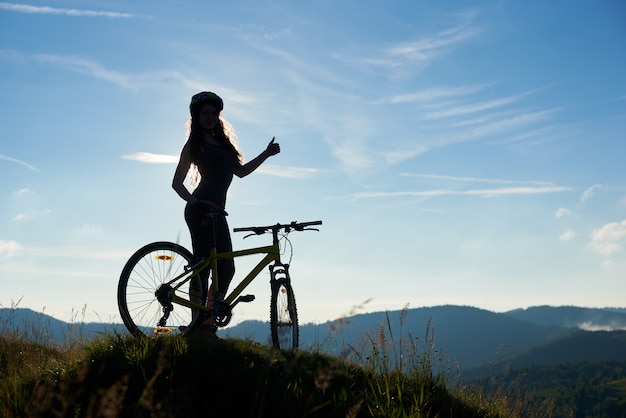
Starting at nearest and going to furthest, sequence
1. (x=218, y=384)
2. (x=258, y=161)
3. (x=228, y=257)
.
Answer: (x=218, y=384) < (x=228, y=257) < (x=258, y=161)

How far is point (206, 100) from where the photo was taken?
23.1 feet

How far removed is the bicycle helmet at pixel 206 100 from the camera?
705 centimetres

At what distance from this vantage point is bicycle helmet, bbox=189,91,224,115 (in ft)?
23.1

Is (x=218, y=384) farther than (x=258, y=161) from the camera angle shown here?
No

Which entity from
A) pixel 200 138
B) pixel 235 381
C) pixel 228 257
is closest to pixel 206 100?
pixel 200 138

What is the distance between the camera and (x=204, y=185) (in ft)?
22.8

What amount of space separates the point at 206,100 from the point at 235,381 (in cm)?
360

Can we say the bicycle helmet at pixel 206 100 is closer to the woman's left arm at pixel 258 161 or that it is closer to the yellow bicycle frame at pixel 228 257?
the woman's left arm at pixel 258 161

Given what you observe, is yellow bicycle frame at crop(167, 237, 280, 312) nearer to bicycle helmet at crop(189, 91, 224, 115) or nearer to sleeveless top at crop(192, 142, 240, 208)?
sleeveless top at crop(192, 142, 240, 208)

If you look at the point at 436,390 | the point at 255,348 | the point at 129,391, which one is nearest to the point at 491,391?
the point at 436,390

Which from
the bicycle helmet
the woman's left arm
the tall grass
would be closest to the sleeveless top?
the woman's left arm

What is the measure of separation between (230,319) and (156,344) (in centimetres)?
132

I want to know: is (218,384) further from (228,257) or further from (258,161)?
(258,161)

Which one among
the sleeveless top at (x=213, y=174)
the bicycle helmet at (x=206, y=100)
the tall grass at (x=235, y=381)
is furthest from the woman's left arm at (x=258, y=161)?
the tall grass at (x=235, y=381)
